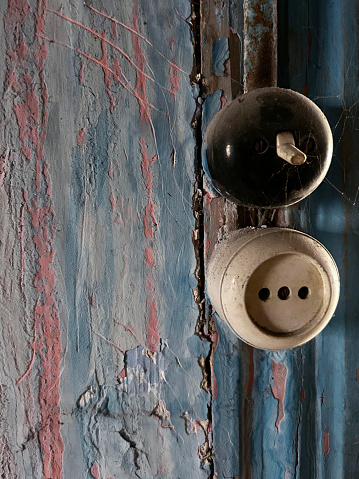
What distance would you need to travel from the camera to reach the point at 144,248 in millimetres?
625

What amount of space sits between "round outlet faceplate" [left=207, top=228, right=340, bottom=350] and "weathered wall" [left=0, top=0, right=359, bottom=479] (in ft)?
0.31

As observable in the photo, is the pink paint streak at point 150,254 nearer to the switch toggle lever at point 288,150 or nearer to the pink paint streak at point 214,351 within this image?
the pink paint streak at point 214,351

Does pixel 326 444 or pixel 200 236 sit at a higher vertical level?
pixel 200 236

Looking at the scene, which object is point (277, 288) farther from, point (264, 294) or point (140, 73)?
point (140, 73)

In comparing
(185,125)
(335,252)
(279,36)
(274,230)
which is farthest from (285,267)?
(279,36)

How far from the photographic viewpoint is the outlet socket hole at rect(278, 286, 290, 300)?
1.79 feet

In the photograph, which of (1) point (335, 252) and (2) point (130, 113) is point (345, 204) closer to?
(1) point (335, 252)

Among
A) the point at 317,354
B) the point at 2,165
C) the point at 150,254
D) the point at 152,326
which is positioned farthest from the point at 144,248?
the point at 317,354

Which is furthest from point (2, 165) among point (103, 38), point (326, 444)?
point (326, 444)

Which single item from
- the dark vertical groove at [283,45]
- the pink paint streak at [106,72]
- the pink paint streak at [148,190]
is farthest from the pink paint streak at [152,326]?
the dark vertical groove at [283,45]

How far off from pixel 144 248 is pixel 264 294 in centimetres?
21

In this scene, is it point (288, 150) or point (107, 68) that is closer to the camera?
point (288, 150)

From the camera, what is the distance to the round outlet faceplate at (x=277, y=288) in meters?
0.53

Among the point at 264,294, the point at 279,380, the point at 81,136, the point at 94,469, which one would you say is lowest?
the point at 94,469
